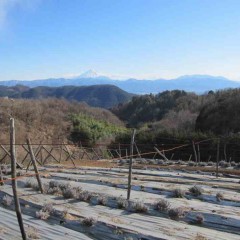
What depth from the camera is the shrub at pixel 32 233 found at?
333 inches

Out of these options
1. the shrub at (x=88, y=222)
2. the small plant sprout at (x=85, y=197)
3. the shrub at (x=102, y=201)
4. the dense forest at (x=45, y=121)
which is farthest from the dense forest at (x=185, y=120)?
the shrub at (x=88, y=222)

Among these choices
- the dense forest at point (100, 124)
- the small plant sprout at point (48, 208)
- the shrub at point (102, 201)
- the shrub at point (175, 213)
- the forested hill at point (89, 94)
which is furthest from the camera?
the forested hill at point (89, 94)

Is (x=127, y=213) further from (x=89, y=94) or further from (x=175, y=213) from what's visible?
(x=89, y=94)

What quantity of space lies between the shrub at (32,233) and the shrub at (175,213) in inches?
114

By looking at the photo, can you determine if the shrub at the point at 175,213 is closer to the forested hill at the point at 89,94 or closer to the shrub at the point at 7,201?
the shrub at the point at 7,201

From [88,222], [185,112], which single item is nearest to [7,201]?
[88,222]

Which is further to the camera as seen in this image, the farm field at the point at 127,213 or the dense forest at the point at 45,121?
the dense forest at the point at 45,121

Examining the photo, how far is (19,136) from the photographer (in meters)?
51.5

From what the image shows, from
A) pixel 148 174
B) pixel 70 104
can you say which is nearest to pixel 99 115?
pixel 70 104

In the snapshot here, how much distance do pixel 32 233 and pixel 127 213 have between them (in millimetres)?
2437

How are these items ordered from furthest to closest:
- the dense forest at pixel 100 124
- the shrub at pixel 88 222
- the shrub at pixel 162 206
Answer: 1. the dense forest at pixel 100 124
2. the shrub at pixel 162 206
3. the shrub at pixel 88 222

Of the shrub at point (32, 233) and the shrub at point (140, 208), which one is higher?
the shrub at point (140, 208)

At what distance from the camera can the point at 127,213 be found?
Answer: 1013cm

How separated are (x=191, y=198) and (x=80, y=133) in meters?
48.4
